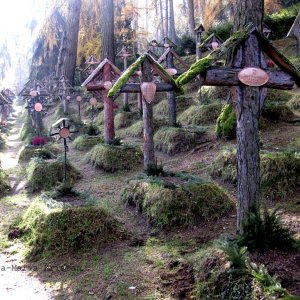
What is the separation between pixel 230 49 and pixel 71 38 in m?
21.0

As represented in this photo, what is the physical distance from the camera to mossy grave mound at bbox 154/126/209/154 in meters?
11.0

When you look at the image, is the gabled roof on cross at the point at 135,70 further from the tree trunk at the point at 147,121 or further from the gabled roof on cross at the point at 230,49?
the gabled roof on cross at the point at 230,49

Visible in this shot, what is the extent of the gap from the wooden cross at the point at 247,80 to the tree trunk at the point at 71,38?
63.5 feet

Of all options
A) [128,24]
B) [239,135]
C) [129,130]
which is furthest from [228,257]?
[128,24]

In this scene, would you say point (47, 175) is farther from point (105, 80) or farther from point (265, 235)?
point (265, 235)

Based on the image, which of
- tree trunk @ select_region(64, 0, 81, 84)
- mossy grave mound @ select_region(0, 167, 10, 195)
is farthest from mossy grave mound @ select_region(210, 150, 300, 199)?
tree trunk @ select_region(64, 0, 81, 84)

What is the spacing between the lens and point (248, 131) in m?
4.45

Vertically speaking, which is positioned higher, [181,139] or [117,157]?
[181,139]

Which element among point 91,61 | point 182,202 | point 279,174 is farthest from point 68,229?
point 91,61

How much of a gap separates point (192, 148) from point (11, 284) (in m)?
6.87

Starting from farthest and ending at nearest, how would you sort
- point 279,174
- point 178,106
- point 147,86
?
point 178,106
point 147,86
point 279,174

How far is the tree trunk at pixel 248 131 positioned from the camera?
14.3 ft

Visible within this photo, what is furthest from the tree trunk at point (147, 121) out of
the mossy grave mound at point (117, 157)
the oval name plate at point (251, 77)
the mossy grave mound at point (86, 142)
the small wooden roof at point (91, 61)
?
the small wooden roof at point (91, 61)

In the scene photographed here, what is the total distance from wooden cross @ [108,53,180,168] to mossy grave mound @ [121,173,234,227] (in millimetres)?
1255
